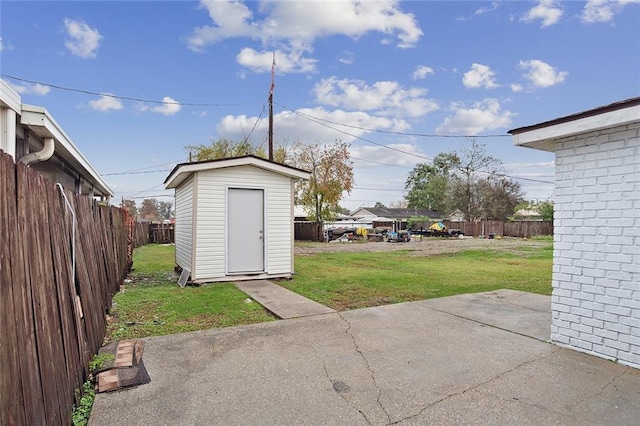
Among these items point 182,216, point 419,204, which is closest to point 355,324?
point 182,216

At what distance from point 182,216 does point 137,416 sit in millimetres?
7415

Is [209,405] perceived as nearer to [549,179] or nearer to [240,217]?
[240,217]

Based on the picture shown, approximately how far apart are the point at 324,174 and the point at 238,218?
19.8m

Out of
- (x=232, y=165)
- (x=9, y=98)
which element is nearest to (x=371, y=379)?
(x=9, y=98)

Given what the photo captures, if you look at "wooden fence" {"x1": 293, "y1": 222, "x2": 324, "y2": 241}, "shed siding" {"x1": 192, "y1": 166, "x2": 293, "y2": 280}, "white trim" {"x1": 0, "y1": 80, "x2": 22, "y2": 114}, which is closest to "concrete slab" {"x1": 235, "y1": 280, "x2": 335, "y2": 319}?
"shed siding" {"x1": 192, "y1": 166, "x2": 293, "y2": 280}

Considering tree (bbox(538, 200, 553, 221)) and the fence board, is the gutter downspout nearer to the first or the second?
the fence board

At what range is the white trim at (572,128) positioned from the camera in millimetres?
3178

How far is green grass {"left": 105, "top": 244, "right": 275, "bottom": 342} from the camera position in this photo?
4.57 metres

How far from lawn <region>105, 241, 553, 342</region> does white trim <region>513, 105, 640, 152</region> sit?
3314 mm

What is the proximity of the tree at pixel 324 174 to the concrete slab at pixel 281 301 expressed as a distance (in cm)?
1972

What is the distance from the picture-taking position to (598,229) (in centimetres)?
357

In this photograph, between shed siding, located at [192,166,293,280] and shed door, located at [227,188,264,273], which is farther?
shed door, located at [227,188,264,273]

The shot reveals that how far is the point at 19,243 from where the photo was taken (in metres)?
1.85

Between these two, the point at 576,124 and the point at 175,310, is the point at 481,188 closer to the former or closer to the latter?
the point at 576,124
